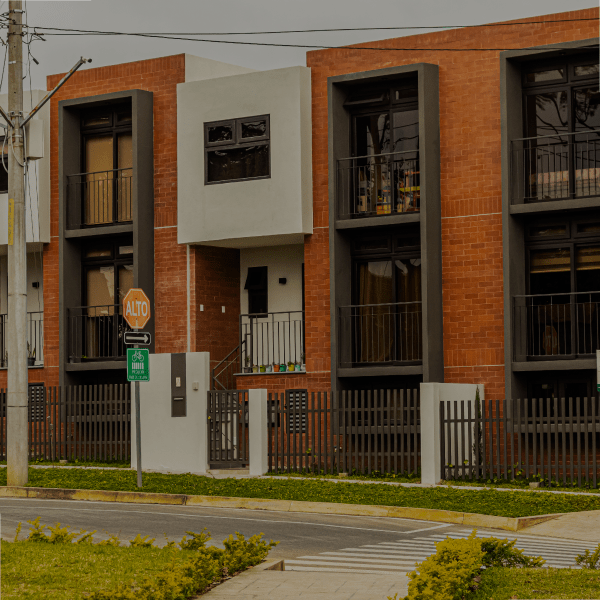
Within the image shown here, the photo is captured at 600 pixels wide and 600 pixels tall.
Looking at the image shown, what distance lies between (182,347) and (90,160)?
18.0 feet

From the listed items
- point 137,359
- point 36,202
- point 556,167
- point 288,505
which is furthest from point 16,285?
point 556,167

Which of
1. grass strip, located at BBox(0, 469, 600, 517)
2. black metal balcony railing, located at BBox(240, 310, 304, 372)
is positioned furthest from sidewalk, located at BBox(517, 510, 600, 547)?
black metal balcony railing, located at BBox(240, 310, 304, 372)

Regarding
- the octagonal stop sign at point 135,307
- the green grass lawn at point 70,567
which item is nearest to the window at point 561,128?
the octagonal stop sign at point 135,307

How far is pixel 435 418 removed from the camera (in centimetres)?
1939

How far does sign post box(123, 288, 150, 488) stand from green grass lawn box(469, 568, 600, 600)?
30.7 ft

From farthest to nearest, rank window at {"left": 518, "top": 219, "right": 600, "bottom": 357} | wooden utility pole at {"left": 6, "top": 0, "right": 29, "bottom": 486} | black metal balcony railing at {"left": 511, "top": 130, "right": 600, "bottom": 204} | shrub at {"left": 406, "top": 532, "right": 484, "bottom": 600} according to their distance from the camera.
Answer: black metal balcony railing at {"left": 511, "top": 130, "right": 600, "bottom": 204} < window at {"left": 518, "top": 219, "right": 600, "bottom": 357} < wooden utility pole at {"left": 6, "top": 0, "right": 29, "bottom": 486} < shrub at {"left": 406, "top": 532, "right": 484, "bottom": 600}

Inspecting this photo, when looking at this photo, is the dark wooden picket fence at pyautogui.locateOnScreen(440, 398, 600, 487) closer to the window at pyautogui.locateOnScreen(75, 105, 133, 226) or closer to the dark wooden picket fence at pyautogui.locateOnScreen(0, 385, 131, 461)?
the dark wooden picket fence at pyautogui.locateOnScreen(0, 385, 131, 461)

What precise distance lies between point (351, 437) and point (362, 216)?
4.84 meters

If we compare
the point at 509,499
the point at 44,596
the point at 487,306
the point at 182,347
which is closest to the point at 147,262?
the point at 182,347

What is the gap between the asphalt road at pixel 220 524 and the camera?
41.4ft

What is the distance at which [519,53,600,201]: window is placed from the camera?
20938 mm

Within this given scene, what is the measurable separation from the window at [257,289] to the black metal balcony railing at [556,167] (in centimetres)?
699

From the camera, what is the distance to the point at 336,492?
17234 mm

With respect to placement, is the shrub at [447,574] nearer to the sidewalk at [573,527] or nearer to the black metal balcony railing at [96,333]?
the sidewalk at [573,527]
